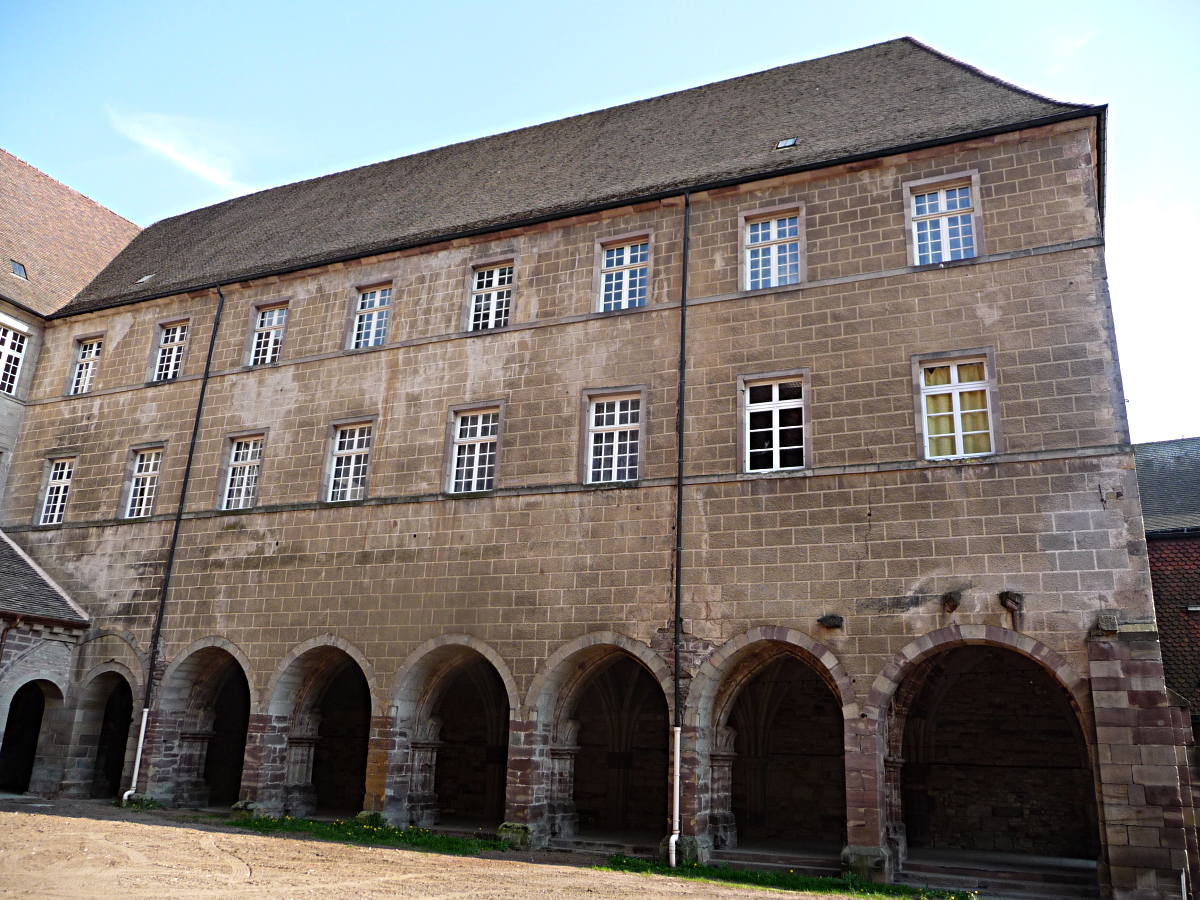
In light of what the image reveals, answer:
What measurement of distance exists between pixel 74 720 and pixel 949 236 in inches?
706

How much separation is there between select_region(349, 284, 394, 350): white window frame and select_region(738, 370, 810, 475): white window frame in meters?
7.41

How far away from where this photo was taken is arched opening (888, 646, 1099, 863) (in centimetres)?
1600

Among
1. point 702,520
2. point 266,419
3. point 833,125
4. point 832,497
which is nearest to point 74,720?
point 266,419

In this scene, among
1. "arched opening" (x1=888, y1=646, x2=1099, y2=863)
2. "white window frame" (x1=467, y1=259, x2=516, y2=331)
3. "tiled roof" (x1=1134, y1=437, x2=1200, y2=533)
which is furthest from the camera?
"tiled roof" (x1=1134, y1=437, x2=1200, y2=533)

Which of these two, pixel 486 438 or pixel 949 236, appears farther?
pixel 486 438

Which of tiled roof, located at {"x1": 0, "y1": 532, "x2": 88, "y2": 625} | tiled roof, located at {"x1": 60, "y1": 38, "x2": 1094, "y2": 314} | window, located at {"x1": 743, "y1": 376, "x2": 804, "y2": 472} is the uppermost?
tiled roof, located at {"x1": 60, "y1": 38, "x2": 1094, "y2": 314}

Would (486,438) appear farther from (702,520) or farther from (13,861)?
(13,861)

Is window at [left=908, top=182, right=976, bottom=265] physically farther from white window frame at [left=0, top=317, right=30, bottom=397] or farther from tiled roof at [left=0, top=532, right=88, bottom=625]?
white window frame at [left=0, top=317, right=30, bottom=397]

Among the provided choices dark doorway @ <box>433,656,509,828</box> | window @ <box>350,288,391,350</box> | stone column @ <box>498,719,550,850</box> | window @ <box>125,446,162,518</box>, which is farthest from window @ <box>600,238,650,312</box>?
window @ <box>125,446,162,518</box>

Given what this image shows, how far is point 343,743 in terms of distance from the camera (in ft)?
69.1

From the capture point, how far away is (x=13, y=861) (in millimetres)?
10922

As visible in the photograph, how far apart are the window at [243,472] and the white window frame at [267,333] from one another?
5.57 feet

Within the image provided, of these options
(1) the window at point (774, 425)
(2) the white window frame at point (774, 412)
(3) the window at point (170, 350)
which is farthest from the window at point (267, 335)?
(1) the window at point (774, 425)

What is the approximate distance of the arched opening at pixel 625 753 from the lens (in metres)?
18.5
